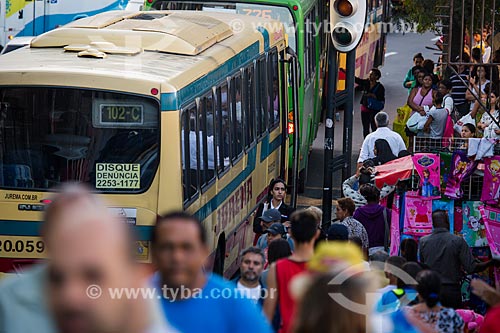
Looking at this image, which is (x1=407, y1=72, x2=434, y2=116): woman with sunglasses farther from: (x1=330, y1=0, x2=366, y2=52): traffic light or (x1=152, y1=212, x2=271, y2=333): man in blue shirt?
(x1=152, y1=212, x2=271, y2=333): man in blue shirt

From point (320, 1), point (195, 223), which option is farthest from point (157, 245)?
point (320, 1)

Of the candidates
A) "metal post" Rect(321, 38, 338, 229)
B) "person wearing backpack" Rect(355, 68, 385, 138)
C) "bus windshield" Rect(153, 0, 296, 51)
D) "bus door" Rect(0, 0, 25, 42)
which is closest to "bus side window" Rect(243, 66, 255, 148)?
"metal post" Rect(321, 38, 338, 229)

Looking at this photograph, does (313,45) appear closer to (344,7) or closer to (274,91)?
(274,91)

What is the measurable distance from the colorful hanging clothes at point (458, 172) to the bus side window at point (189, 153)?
2.19 m

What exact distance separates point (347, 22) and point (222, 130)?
176 cm

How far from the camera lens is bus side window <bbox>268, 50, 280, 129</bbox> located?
48.1 ft

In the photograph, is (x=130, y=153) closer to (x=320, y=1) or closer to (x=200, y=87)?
(x=200, y=87)

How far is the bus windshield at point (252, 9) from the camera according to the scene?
17359mm

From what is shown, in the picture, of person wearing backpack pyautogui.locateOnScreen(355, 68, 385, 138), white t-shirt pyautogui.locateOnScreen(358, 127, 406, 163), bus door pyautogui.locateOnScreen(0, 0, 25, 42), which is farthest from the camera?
bus door pyautogui.locateOnScreen(0, 0, 25, 42)

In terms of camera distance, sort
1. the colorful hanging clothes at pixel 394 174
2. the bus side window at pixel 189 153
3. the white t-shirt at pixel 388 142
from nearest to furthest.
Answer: the bus side window at pixel 189 153 → the colorful hanging clothes at pixel 394 174 → the white t-shirt at pixel 388 142

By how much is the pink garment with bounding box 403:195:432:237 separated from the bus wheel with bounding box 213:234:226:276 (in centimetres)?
172

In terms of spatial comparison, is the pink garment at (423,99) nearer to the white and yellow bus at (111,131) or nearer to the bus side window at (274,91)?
the bus side window at (274,91)

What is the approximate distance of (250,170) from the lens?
42.5 feet

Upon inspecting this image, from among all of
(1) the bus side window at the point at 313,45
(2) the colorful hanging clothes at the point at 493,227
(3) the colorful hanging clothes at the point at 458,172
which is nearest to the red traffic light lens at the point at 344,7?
(3) the colorful hanging clothes at the point at 458,172
